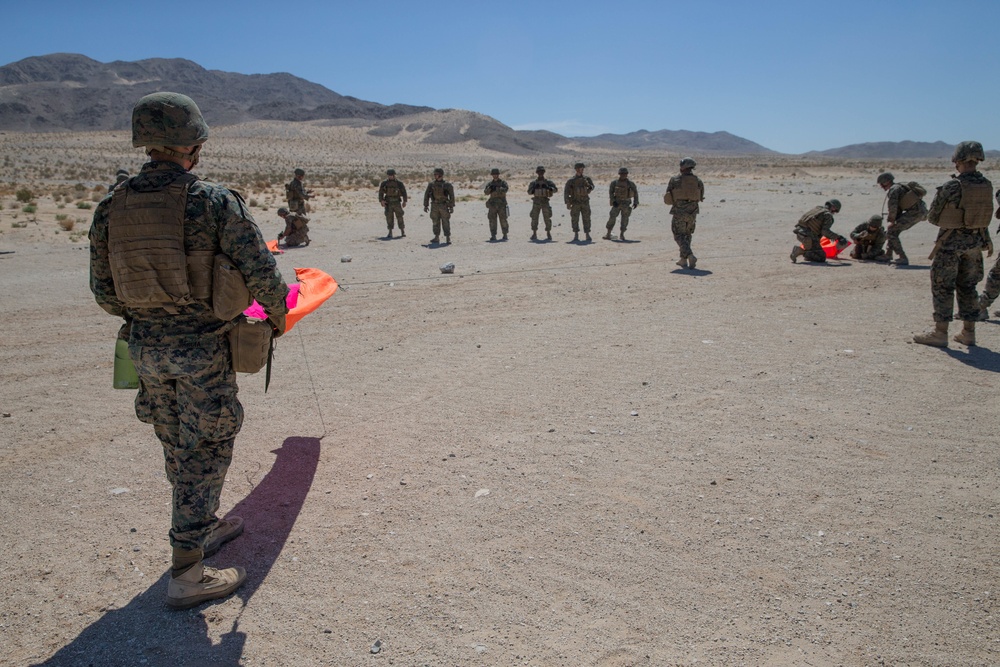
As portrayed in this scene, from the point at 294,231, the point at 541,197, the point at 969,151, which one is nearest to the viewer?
the point at 969,151

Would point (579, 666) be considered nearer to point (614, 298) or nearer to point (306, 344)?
point (306, 344)

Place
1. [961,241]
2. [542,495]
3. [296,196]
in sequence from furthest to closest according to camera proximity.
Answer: [296,196] < [961,241] < [542,495]

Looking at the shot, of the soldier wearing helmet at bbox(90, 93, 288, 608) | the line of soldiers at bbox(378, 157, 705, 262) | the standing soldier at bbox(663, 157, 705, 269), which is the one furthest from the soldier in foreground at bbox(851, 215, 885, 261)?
the soldier wearing helmet at bbox(90, 93, 288, 608)

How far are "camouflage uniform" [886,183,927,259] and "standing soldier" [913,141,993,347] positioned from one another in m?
5.16

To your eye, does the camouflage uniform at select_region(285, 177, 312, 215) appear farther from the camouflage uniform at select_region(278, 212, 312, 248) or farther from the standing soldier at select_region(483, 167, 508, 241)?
the standing soldier at select_region(483, 167, 508, 241)

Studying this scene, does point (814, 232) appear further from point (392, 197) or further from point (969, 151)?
point (392, 197)

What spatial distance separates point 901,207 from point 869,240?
0.83 meters

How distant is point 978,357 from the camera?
6652 mm

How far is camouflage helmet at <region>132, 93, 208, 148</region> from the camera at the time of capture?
2896 mm

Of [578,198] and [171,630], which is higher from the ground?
[578,198]

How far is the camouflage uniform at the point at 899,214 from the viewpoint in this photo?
1156cm

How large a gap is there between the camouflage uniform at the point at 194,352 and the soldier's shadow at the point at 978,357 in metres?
6.53

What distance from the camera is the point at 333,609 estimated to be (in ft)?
10.2

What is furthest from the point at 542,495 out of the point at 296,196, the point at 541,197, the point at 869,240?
the point at 296,196
